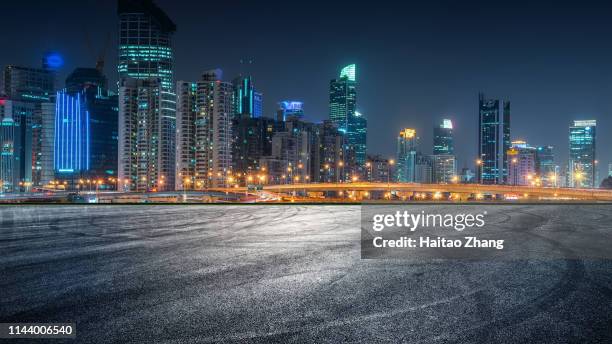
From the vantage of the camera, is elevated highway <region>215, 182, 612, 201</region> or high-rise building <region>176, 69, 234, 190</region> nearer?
elevated highway <region>215, 182, 612, 201</region>

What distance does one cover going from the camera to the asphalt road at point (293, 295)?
7098 mm

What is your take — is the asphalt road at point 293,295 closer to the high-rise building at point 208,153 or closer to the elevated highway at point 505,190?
the elevated highway at point 505,190

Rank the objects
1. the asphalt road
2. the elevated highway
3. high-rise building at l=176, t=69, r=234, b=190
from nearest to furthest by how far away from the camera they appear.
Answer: the asphalt road
the elevated highway
high-rise building at l=176, t=69, r=234, b=190

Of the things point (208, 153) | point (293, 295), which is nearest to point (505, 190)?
point (293, 295)

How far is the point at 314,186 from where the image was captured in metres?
124

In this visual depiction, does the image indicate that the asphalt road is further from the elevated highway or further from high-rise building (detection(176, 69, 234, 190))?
high-rise building (detection(176, 69, 234, 190))

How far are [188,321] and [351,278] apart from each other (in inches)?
181

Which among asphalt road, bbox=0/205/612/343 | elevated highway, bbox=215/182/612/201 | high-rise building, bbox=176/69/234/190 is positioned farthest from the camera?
high-rise building, bbox=176/69/234/190

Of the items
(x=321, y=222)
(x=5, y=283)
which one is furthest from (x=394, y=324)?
(x=321, y=222)

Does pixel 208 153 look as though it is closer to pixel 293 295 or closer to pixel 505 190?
pixel 505 190

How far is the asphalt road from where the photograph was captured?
710 centimetres

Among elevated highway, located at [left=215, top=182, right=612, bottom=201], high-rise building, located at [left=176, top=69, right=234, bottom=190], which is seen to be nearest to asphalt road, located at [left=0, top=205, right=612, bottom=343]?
elevated highway, located at [left=215, top=182, right=612, bottom=201]

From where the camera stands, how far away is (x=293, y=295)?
9.15 meters

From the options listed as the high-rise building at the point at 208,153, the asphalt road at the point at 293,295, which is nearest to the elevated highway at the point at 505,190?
the asphalt road at the point at 293,295
